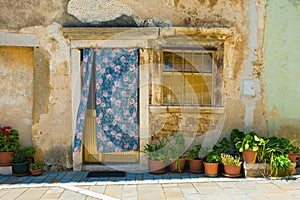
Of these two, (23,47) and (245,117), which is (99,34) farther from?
(245,117)

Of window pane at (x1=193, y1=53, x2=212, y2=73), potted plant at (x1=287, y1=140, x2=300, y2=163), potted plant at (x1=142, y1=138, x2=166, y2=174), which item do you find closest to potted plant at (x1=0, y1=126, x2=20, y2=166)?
potted plant at (x1=142, y1=138, x2=166, y2=174)

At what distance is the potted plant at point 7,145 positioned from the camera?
5652mm

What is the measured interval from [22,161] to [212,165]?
3890 mm

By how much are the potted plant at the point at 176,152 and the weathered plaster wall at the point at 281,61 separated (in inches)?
77.8

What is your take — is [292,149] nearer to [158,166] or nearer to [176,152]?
[176,152]

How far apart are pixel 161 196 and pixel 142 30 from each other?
3.31 metres

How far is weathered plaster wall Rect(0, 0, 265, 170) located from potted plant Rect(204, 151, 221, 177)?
28.0 inches

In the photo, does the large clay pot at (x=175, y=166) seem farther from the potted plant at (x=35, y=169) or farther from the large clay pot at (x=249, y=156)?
the potted plant at (x=35, y=169)

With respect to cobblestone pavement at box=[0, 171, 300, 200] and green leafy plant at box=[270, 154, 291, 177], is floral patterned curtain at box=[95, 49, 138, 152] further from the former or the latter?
green leafy plant at box=[270, 154, 291, 177]

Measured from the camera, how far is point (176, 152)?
5.71 m

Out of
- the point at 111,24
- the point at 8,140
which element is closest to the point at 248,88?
the point at 111,24

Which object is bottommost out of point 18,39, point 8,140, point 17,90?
point 8,140

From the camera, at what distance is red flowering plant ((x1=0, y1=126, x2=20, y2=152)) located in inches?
223

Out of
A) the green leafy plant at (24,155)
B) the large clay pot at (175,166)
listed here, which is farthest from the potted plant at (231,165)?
the green leafy plant at (24,155)
